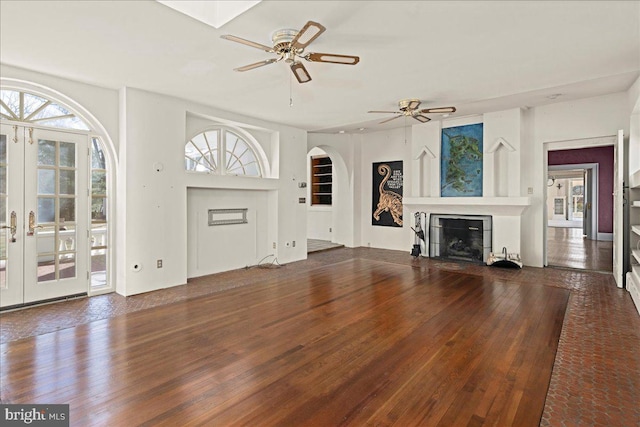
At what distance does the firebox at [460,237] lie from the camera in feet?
22.4

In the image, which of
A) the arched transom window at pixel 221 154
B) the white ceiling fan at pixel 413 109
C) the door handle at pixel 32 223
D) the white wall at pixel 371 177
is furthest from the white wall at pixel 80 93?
the white wall at pixel 371 177

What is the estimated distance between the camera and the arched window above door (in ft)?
13.4

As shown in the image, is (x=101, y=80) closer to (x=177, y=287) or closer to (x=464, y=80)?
(x=177, y=287)

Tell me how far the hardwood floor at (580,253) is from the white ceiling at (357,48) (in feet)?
10.2

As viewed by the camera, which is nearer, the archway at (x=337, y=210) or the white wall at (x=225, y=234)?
the white wall at (x=225, y=234)

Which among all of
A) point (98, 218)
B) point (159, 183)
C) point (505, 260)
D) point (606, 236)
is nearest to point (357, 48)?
point (159, 183)

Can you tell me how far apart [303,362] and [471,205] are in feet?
17.5

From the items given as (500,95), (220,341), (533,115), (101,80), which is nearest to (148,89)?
(101,80)

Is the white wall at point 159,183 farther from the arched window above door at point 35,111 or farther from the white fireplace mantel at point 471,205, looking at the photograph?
the white fireplace mantel at point 471,205

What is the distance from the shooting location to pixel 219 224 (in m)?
6.23

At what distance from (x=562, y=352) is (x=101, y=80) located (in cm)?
594

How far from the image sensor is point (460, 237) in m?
7.21

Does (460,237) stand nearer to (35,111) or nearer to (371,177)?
(371,177)
